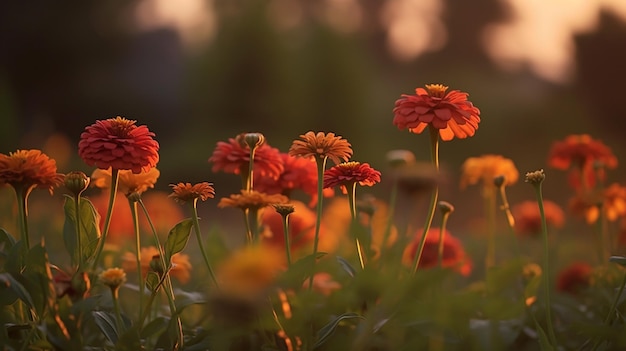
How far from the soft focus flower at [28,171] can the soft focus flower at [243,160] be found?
11.3 inches

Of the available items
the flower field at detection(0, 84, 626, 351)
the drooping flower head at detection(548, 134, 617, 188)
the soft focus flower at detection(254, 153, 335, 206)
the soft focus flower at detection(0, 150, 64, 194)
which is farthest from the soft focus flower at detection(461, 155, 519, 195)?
the soft focus flower at detection(0, 150, 64, 194)

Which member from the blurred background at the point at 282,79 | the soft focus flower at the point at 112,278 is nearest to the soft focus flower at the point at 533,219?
the soft focus flower at the point at 112,278

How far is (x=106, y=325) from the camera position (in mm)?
1091

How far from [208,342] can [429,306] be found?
389 millimetres

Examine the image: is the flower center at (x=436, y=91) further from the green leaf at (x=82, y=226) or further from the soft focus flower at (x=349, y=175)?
the green leaf at (x=82, y=226)

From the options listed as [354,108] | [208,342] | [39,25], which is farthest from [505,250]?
[39,25]

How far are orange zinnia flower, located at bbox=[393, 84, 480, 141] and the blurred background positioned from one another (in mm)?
10480

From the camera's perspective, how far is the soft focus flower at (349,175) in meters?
1.10

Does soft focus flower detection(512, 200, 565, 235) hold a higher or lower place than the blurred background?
lower

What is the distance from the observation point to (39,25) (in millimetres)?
12836

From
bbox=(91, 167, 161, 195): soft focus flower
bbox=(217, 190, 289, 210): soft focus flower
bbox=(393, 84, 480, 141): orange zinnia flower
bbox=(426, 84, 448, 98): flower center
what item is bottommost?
bbox=(217, 190, 289, 210): soft focus flower

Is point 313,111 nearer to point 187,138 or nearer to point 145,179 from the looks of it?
point 187,138

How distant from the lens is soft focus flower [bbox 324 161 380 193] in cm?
110

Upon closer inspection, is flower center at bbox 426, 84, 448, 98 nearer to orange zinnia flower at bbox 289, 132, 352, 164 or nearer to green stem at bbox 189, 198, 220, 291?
orange zinnia flower at bbox 289, 132, 352, 164
